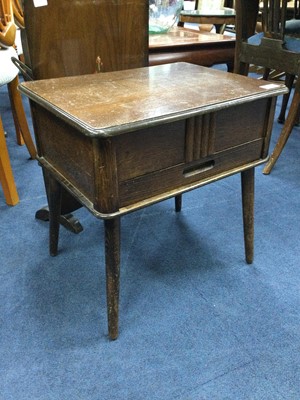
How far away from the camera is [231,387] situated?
77 centimetres

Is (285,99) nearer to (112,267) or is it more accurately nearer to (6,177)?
(6,177)

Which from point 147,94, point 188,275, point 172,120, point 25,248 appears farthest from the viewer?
point 25,248

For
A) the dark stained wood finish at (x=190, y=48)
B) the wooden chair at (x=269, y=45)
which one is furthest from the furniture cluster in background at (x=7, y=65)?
the wooden chair at (x=269, y=45)

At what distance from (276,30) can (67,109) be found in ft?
3.88

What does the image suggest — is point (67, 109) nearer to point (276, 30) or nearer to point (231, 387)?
point (231, 387)

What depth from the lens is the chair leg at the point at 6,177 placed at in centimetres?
134

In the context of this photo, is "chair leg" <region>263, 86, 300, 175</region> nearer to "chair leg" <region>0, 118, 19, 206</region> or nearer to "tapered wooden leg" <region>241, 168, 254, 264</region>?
"tapered wooden leg" <region>241, 168, 254, 264</region>

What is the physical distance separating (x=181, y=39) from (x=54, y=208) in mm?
838

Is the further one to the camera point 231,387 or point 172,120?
point 231,387

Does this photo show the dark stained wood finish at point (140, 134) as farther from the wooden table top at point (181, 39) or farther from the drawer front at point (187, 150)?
the wooden table top at point (181, 39)

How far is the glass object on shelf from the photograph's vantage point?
5.03ft

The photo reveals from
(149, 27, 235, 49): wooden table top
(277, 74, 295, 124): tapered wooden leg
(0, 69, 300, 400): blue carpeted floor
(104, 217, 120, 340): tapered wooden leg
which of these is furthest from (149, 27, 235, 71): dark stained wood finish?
(104, 217, 120, 340): tapered wooden leg

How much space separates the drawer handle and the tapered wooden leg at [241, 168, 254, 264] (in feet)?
0.54

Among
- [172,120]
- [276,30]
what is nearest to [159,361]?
[172,120]
